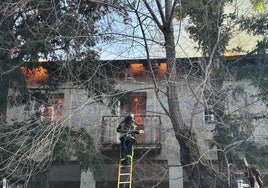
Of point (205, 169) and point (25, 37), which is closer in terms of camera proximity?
point (205, 169)

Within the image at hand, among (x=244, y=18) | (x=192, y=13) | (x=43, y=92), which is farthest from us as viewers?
(x=43, y=92)

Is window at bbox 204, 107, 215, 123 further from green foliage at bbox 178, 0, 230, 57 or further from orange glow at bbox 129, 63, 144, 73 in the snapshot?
orange glow at bbox 129, 63, 144, 73

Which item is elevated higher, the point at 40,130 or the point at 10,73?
the point at 10,73

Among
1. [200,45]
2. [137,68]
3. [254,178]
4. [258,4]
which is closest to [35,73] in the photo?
[137,68]

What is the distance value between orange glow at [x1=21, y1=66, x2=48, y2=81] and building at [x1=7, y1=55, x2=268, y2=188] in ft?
1.19

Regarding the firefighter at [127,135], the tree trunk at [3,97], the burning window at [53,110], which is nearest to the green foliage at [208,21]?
the firefighter at [127,135]

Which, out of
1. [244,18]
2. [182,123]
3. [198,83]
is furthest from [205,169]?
[244,18]

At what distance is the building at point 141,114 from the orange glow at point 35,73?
363 millimetres

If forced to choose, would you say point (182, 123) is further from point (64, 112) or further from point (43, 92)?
point (43, 92)

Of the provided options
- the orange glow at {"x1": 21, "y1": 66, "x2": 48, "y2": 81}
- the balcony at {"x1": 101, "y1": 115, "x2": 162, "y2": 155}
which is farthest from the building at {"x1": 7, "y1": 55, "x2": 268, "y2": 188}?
the orange glow at {"x1": 21, "y1": 66, "x2": 48, "y2": 81}

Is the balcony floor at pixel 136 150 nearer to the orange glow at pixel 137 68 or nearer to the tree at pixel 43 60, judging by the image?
the tree at pixel 43 60

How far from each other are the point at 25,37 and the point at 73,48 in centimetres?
185

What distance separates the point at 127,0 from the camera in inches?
429

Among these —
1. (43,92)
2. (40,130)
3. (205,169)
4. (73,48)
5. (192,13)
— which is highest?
(192,13)
